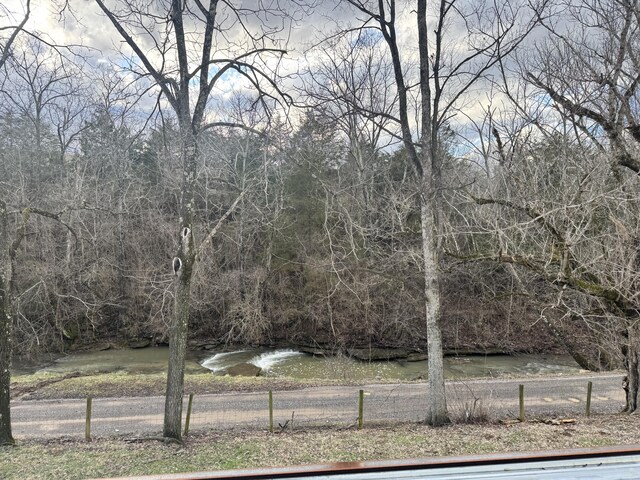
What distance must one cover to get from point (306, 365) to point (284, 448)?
46.9ft

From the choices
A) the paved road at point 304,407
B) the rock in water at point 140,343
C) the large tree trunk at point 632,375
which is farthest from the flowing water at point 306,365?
the large tree trunk at point 632,375

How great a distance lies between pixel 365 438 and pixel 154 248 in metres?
23.2

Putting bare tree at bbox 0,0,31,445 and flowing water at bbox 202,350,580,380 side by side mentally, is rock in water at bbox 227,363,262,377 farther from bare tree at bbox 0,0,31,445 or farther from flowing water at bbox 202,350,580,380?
bare tree at bbox 0,0,31,445

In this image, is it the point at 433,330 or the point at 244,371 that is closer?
the point at 433,330

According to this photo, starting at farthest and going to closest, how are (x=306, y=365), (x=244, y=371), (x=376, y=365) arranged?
(x=376, y=365) → (x=306, y=365) → (x=244, y=371)

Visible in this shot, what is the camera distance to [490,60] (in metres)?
10.0

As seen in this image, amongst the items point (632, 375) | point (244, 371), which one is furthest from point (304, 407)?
point (632, 375)

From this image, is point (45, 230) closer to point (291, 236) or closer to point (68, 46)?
point (291, 236)

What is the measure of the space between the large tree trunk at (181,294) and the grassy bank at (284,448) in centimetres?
53

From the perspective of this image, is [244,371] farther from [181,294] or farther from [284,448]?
[284,448]

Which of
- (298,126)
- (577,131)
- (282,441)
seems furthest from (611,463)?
(577,131)

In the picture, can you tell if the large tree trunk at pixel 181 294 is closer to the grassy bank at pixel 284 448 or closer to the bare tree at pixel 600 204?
the grassy bank at pixel 284 448

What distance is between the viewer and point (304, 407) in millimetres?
12234

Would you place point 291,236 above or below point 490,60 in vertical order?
below
